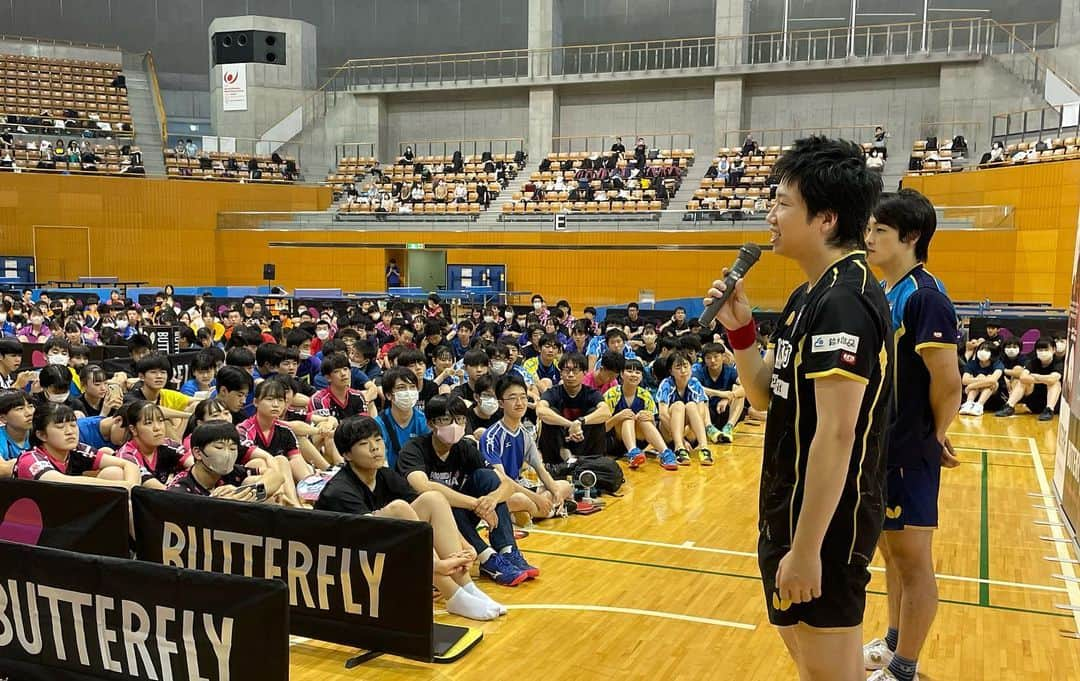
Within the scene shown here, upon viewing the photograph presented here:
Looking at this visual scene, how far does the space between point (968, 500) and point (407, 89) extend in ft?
101

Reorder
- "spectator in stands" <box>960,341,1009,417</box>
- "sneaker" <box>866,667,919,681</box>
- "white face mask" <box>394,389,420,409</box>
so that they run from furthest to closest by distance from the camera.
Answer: "spectator in stands" <box>960,341,1009,417</box>
"white face mask" <box>394,389,420,409</box>
"sneaker" <box>866,667,919,681</box>

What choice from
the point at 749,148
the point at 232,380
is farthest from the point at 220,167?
the point at 232,380

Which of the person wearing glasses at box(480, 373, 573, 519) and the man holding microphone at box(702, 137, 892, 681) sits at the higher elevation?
the man holding microphone at box(702, 137, 892, 681)

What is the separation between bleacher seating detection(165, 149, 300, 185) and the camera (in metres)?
32.4

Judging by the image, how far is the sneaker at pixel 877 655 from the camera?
4.22 meters

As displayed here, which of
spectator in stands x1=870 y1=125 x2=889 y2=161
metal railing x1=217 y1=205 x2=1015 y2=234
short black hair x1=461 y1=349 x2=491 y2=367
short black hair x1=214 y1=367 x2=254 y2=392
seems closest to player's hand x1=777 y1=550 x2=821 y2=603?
short black hair x1=214 y1=367 x2=254 y2=392

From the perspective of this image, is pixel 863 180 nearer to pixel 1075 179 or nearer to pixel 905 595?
pixel 905 595

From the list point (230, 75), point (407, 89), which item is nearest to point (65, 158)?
point (230, 75)

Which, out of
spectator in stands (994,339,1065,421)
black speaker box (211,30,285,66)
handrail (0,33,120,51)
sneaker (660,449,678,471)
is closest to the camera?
sneaker (660,449,678,471)

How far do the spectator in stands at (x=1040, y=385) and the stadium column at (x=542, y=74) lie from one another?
882 inches

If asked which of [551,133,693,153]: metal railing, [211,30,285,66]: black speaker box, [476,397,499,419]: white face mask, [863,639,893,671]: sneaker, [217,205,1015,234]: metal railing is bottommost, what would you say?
[863,639,893,671]: sneaker

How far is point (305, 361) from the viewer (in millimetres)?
10938

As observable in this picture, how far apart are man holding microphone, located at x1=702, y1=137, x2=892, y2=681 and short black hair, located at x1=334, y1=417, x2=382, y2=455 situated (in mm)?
3056

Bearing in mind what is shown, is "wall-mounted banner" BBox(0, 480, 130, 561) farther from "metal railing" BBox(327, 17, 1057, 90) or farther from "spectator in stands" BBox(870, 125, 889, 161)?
"metal railing" BBox(327, 17, 1057, 90)
